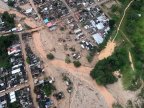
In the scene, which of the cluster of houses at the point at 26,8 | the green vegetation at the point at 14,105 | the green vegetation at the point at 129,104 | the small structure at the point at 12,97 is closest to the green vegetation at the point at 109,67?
the green vegetation at the point at 129,104

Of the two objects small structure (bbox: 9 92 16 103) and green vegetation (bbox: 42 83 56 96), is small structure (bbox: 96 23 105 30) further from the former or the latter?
small structure (bbox: 9 92 16 103)

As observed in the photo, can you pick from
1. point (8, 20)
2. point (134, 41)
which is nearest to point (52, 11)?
point (8, 20)

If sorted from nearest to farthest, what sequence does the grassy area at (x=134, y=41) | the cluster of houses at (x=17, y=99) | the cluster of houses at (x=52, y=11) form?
the cluster of houses at (x=17, y=99), the grassy area at (x=134, y=41), the cluster of houses at (x=52, y=11)

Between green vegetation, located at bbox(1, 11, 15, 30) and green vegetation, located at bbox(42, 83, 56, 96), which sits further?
green vegetation, located at bbox(1, 11, 15, 30)

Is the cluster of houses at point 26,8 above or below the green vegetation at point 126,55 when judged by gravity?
above

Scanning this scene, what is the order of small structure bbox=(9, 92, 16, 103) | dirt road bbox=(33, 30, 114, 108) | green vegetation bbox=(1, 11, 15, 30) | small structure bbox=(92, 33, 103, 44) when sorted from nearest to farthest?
dirt road bbox=(33, 30, 114, 108)
small structure bbox=(9, 92, 16, 103)
small structure bbox=(92, 33, 103, 44)
green vegetation bbox=(1, 11, 15, 30)

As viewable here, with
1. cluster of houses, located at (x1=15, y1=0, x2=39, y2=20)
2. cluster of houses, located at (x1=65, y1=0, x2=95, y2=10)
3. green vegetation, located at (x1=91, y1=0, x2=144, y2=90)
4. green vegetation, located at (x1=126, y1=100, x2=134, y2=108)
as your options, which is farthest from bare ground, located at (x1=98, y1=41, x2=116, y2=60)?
cluster of houses, located at (x1=15, y1=0, x2=39, y2=20)

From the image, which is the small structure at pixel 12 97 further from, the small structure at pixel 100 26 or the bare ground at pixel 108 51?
the small structure at pixel 100 26
